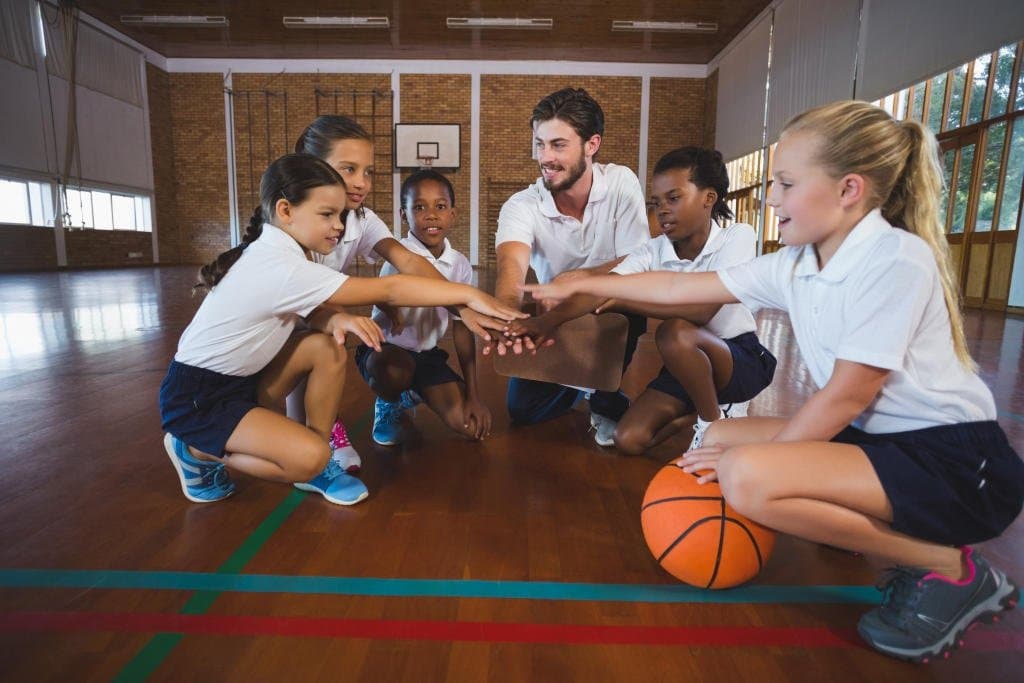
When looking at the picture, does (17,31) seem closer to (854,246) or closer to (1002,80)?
(854,246)

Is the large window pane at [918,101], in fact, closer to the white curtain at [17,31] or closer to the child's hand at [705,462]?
the child's hand at [705,462]

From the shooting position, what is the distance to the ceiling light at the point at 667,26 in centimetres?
1198

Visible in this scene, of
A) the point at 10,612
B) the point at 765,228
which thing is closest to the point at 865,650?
the point at 10,612

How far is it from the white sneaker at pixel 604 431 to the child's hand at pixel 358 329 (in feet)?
3.38

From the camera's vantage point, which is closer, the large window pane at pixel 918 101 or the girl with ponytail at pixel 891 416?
the girl with ponytail at pixel 891 416

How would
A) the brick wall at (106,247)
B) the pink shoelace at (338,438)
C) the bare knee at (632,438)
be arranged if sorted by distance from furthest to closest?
the brick wall at (106,247) → the bare knee at (632,438) → the pink shoelace at (338,438)

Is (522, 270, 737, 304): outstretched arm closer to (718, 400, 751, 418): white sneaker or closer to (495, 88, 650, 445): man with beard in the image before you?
(495, 88, 650, 445): man with beard

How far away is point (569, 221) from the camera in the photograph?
267 centimetres

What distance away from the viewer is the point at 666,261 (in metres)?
2.38

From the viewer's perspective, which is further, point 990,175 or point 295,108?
point 295,108

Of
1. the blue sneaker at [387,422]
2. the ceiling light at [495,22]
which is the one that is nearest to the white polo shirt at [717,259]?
the blue sneaker at [387,422]

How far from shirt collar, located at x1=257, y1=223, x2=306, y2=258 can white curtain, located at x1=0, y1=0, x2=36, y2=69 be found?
41.5 feet

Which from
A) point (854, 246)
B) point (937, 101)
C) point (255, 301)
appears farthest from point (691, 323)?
point (937, 101)

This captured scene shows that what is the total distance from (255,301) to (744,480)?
138 cm
